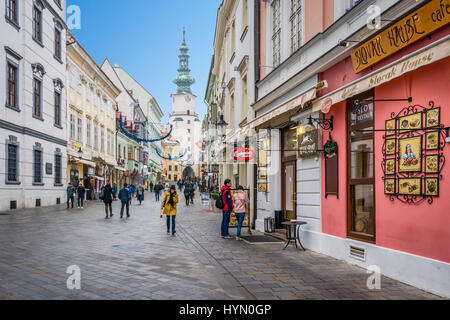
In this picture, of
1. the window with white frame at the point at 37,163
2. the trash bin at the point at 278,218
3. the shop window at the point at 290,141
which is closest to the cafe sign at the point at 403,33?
the shop window at the point at 290,141

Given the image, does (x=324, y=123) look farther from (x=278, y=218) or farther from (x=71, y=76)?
(x=71, y=76)

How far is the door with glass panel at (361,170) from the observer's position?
27.6 feet

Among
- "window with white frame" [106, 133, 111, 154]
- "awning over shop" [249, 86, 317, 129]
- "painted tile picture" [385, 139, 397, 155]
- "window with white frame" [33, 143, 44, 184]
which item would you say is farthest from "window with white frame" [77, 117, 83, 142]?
"painted tile picture" [385, 139, 397, 155]

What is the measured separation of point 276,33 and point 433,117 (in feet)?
27.9

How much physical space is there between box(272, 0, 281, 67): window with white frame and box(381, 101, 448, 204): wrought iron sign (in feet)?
23.0

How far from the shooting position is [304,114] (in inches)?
445

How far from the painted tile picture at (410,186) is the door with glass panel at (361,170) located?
1.02m

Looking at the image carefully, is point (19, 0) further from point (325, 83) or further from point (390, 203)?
point (390, 203)

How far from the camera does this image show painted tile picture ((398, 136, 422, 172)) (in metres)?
6.87

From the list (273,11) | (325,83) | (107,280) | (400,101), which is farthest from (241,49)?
(107,280)

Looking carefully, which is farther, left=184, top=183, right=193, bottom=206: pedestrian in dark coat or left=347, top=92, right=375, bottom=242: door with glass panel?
left=184, top=183, right=193, bottom=206: pedestrian in dark coat

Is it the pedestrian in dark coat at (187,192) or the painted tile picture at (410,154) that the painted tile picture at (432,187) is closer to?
the painted tile picture at (410,154)

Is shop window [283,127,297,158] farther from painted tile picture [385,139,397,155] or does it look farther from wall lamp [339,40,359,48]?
painted tile picture [385,139,397,155]

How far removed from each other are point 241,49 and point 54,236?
1110 centimetres
